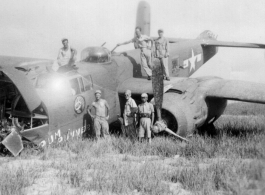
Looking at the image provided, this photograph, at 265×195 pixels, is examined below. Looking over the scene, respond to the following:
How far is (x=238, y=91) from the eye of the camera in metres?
10.0

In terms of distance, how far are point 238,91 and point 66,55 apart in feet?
16.0

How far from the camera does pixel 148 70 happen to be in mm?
11797

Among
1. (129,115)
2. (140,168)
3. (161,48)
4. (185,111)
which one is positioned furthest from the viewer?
(161,48)

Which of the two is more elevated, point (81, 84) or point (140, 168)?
point (81, 84)

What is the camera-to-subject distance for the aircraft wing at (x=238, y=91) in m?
9.70

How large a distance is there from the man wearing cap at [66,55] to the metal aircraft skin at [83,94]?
0.84 feet

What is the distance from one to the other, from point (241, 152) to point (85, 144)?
363 cm

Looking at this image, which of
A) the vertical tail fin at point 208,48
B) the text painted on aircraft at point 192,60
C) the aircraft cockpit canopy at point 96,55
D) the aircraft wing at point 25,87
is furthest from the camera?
the vertical tail fin at point 208,48

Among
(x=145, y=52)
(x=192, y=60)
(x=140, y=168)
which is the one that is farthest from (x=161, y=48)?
(x=140, y=168)

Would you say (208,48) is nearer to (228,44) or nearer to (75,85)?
(228,44)

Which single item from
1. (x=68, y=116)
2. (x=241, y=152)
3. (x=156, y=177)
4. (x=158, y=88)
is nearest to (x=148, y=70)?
(x=158, y=88)

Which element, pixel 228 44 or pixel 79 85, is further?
pixel 228 44

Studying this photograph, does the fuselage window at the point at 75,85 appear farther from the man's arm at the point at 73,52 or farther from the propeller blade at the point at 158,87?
the propeller blade at the point at 158,87

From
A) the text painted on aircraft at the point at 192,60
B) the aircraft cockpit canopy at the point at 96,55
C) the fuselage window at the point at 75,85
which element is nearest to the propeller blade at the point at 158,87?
the aircraft cockpit canopy at the point at 96,55
